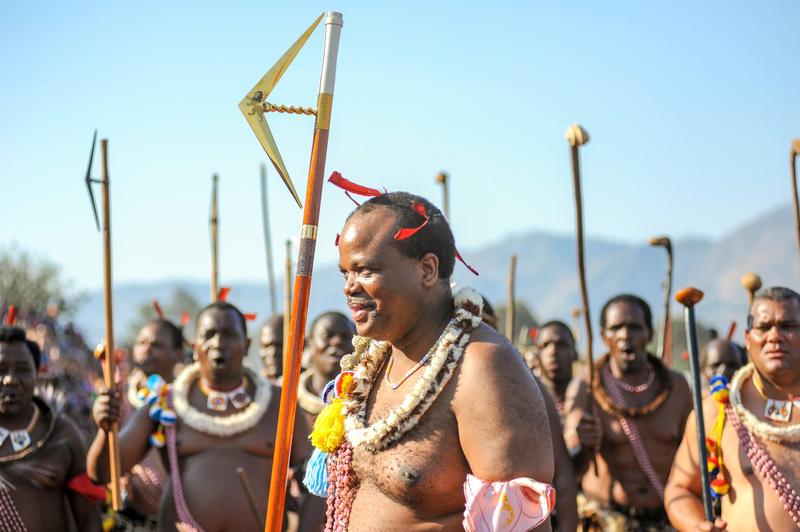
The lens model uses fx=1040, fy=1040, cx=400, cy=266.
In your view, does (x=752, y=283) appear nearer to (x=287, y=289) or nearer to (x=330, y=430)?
(x=287, y=289)

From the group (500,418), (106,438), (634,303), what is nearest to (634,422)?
(634,303)

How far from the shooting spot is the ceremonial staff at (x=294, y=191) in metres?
3.98

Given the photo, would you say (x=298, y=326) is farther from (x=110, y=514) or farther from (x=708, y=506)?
(x=110, y=514)

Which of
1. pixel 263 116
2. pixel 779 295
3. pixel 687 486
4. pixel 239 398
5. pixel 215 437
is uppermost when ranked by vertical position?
pixel 263 116

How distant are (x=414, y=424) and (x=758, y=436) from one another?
255 cm

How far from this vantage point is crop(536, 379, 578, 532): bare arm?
6082 mm

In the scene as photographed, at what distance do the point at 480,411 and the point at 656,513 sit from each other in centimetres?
472

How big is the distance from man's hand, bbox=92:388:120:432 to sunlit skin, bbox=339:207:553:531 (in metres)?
2.61

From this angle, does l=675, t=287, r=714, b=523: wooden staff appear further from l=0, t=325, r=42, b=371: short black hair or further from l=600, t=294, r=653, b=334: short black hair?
l=0, t=325, r=42, b=371: short black hair

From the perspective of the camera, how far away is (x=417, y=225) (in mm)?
3879

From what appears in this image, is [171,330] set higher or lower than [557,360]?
higher

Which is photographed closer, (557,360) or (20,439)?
(20,439)

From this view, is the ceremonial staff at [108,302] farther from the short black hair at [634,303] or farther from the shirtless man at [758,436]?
the short black hair at [634,303]

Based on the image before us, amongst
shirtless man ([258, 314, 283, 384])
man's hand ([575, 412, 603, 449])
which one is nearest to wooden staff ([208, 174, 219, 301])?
shirtless man ([258, 314, 283, 384])
